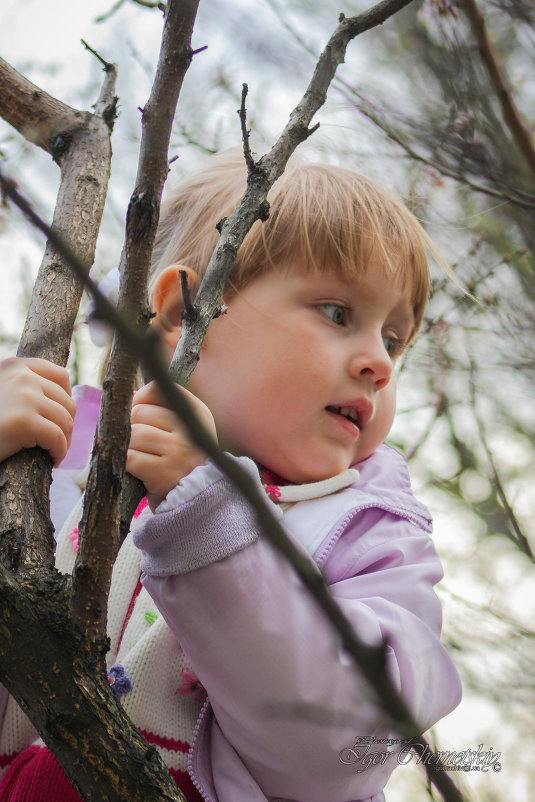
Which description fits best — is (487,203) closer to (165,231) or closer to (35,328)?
(165,231)

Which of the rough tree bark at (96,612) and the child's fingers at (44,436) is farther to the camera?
the child's fingers at (44,436)

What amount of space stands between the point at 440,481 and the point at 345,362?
6.29 feet

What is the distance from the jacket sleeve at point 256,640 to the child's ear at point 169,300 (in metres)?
0.47

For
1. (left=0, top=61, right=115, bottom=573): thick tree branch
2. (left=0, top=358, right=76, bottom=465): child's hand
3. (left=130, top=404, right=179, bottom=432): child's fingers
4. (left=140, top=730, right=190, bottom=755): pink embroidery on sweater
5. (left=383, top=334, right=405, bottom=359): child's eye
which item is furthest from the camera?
(left=383, top=334, right=405, bottom=359): child's eye

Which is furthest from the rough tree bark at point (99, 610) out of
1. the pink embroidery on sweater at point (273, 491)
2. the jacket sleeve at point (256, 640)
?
the pink embroidery on sweater at point (273, 491)

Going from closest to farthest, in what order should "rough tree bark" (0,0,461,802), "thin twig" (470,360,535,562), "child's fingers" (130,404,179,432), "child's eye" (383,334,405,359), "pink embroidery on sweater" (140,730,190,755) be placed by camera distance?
"rough tree bark" (0,0,461,802) < "child's fingers" (130,404,179,432) < "pink embroidery on sweater" (140,730,190,755) < "child's eye" (383,334,405,359) < "thin twig" (470,360,535,562)

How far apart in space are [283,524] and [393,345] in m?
0.52

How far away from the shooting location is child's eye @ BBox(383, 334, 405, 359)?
4.74 feet

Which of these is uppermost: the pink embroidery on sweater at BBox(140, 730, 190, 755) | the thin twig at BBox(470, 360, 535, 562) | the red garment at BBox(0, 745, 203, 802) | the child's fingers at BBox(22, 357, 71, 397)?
the child's fingers at BBox(22, 357, 71, 397)

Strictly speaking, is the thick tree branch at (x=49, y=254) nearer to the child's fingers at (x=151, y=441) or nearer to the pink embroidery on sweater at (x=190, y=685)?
the child's fingers at (x=151, y=441)

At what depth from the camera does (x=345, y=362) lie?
1260 millimetres

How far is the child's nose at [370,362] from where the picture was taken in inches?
49.5

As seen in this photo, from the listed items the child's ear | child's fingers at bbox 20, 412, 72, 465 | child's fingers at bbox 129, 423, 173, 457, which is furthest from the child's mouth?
child's fingers at bbox 20, 412, 72, 465

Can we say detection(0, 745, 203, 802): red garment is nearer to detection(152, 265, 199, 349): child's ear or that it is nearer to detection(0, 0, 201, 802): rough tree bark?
detection(0, 0, 201, 802): rough tree bark
